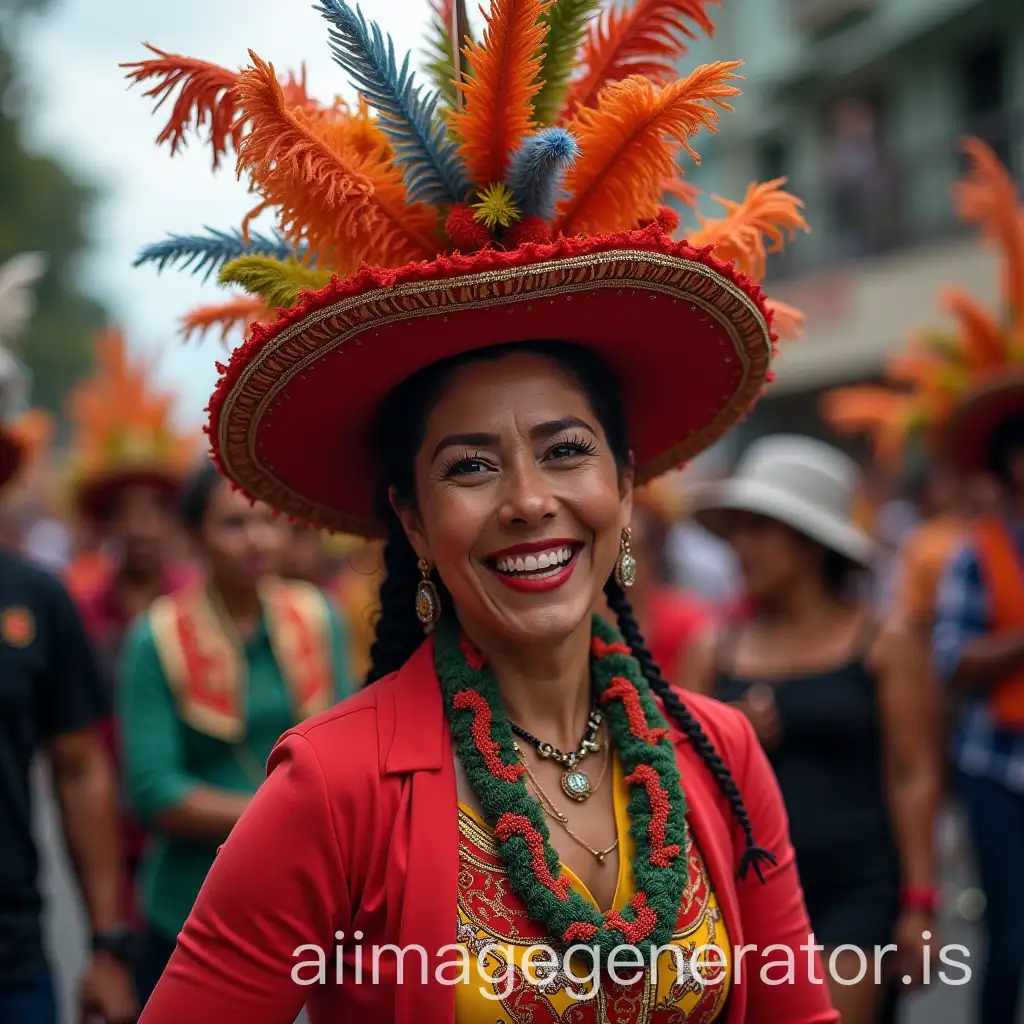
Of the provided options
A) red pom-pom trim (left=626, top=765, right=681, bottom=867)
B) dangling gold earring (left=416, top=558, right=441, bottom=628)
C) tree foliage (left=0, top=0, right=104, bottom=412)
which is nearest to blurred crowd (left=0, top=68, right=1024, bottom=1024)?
dangling gold earring (left=416, top=558, right=441, bottom=628)

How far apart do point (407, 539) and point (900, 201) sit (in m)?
16.4

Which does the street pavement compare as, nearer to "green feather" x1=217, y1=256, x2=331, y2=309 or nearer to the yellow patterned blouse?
the yellow patterned blouse

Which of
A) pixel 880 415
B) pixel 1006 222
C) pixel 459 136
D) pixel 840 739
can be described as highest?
pixel 1006 222

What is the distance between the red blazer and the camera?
2.18 metres

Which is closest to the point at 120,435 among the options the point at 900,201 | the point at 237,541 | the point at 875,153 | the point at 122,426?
the point at 122,426

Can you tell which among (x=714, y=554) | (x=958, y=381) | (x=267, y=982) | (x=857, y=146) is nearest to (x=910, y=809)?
(x=958, y=381)

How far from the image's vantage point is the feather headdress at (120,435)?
22.2 ft

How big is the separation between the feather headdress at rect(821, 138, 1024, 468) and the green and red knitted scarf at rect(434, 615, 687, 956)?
122 inches

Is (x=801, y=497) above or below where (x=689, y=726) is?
above

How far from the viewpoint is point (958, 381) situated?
17.7 feet

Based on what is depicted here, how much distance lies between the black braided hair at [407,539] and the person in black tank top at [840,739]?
1.47 meters

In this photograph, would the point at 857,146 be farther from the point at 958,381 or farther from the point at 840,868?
the point at 840,868

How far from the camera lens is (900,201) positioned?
17.7 metres

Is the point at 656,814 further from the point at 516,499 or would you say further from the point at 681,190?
the point at 681,190
